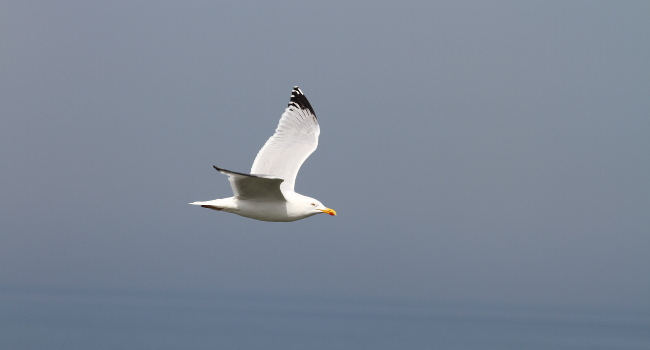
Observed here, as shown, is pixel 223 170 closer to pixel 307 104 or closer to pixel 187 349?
pixel 307 104

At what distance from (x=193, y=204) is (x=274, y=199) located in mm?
1350

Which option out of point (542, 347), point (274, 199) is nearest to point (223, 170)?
point (274, 199)

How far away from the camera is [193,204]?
13812 mm

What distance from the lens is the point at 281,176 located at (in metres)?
15.5

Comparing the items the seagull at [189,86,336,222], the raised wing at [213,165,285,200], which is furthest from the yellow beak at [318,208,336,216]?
the raised wing at [213,165,285,200]

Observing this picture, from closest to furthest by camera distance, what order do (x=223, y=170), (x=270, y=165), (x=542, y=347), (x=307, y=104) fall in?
(x=223, y=170)
(x=270, y=165)
(x=307, y=104)
(x=542, y=347)

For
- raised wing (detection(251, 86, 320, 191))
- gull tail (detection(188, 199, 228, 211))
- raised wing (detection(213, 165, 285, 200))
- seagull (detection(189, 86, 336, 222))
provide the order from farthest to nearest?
raised wing (detection(251, 86, 320, 191)) < gull tail (detection(188, 199, 228, 211)) < seagull (detection(189, 86, 336, 222)) < raised wing (detection(213, 165, 285, 200))

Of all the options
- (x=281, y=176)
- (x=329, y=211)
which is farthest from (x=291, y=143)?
(x=329, y=211)

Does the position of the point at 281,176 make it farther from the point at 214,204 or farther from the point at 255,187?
the point at 255,187

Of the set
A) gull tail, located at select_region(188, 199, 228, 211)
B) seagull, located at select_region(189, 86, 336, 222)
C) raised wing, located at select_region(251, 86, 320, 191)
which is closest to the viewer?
seagull, located at select_region(189, 86, 336, 222)

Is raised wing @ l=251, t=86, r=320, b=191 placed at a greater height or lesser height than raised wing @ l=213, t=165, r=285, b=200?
greater

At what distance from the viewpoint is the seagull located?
13180 millimetres

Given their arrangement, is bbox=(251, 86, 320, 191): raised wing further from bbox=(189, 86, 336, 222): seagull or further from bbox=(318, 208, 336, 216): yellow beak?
bbox=(318, 208, 336, 216): yellow beak

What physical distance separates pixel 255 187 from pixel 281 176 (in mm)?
2367
